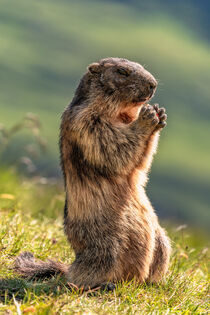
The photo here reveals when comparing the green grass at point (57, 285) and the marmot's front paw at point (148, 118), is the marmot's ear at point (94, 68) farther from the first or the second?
the green grass at point (57, 285)

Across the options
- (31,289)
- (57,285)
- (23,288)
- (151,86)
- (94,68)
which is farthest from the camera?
(94,68)

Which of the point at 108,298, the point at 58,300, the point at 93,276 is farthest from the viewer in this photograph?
the point at 93,276

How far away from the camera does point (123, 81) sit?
18.7 ft

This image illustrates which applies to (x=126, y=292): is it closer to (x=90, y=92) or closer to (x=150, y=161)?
(x=150, y=161)

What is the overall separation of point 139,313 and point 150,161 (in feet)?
5.73

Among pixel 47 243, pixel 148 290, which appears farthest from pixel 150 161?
pixel 47 243

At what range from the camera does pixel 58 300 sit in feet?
14.8

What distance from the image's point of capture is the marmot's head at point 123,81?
223 inches

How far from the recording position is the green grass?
4484 millimetres

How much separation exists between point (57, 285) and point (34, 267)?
0.39 metres

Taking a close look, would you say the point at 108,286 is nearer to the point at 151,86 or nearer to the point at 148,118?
the point at 148,118

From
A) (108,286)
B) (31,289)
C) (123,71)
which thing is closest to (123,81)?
(123,71)

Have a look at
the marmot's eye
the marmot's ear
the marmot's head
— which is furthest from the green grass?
the marmot's eye

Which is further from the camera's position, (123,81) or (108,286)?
(123,81)
